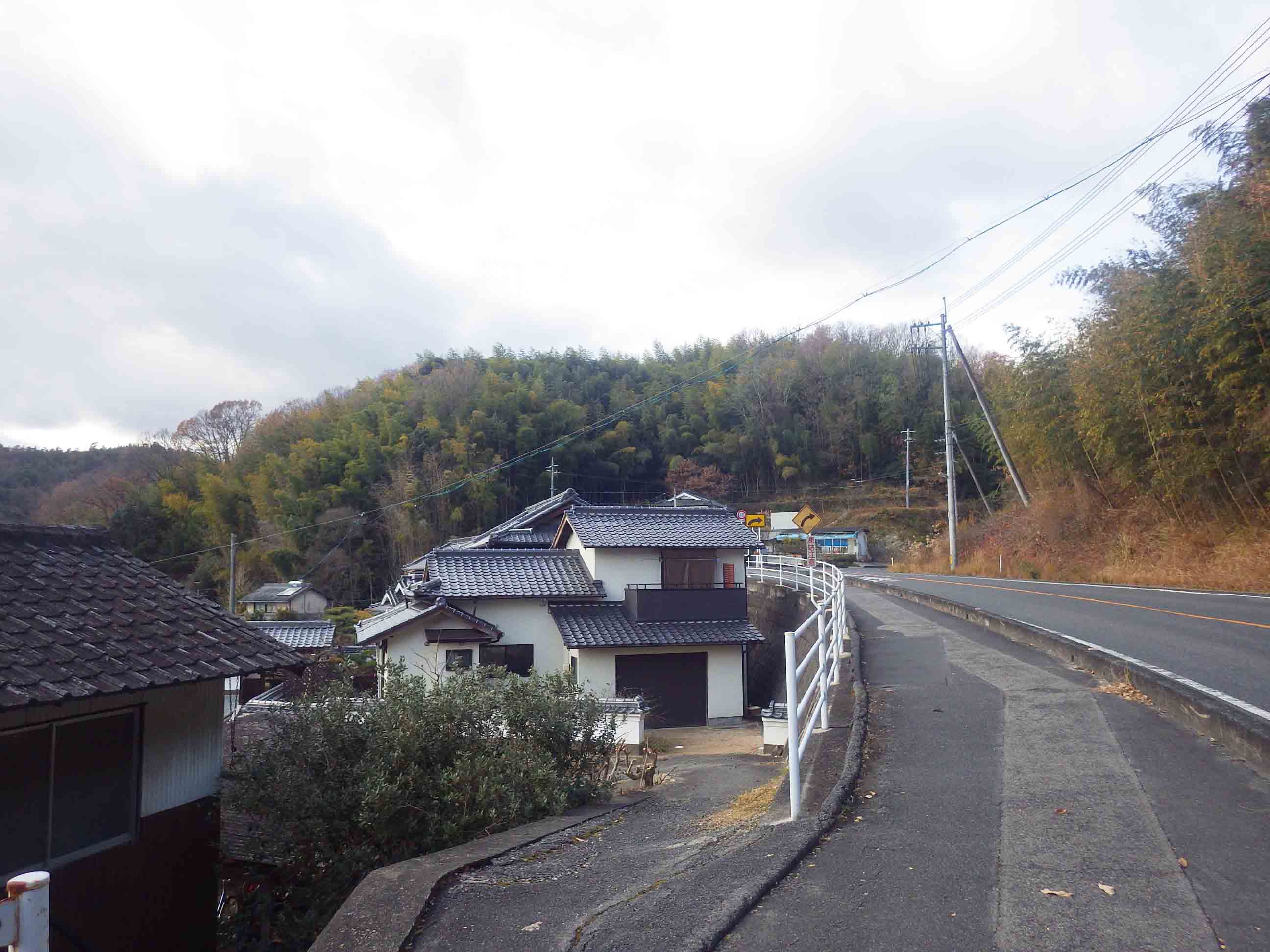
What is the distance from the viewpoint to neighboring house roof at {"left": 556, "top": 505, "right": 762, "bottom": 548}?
2092cm

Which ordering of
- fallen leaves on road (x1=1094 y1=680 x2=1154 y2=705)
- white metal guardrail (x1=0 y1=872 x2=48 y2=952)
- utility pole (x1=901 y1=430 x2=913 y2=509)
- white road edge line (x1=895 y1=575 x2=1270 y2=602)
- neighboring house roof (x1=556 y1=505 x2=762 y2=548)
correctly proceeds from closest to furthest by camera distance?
white metal guardrail (x1=0 y1=872 x2=48 y2=952) < fallen leaves on road (x1=1094 y1=680 x2=1154 y2=705) < white road edge line (x1=895 y1=575 x2=1270 y2=602) < neighboring house roof (x1=556 y1=505 x2=762 y2=548) < utility pole (x1=901 y1=430 x2=913 y2=509)

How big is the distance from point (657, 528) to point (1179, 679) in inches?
599

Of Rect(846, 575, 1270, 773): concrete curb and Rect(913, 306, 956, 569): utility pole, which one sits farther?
Rect(913, 306, 956, 569): utility pole

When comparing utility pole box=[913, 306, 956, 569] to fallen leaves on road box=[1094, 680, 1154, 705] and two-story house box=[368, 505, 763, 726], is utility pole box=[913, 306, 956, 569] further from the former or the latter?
fallen leaves on road box=[1094, 680, 1154, 705]

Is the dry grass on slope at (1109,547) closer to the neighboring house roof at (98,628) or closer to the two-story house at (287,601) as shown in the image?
the neighboring house roof at (98,628)

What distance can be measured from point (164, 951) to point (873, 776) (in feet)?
18.3

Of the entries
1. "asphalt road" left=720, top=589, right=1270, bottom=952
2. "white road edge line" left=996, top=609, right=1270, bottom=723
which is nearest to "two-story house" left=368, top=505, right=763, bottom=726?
"white road edge line" left=996, top=609, right=1270, bottom=723

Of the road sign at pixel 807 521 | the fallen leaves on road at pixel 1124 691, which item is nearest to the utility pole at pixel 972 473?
the road sign at pixel 807 521

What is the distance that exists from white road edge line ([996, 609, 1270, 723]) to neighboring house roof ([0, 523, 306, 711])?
24.6ft

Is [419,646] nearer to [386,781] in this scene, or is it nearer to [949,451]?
[386,781]

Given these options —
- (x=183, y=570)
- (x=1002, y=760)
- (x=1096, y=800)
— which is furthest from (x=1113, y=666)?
(x=183, y=570)

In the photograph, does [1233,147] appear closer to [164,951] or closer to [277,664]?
[277,664]

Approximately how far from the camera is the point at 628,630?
19.8 meters

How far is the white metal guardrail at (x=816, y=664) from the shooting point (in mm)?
4738
